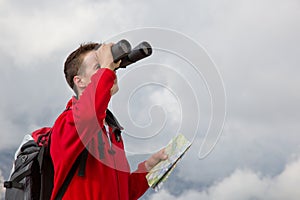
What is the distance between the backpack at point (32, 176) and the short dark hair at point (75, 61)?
1.71ft

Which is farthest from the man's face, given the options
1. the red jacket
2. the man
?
the red jacket

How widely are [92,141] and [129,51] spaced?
25.3 inches

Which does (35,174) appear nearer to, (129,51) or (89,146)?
(89,146)

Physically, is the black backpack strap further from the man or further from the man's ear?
the man's ear

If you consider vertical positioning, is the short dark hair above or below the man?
above

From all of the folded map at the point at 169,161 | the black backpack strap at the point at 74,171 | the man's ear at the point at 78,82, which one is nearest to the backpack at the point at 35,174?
the black backpack strap at the point at 74,171

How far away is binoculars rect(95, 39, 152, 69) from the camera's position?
2.85m

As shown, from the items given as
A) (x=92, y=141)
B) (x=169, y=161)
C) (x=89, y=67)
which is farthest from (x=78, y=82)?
(x=169, y=161)

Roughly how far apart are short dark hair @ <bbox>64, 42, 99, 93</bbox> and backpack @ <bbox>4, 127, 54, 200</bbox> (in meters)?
0.52

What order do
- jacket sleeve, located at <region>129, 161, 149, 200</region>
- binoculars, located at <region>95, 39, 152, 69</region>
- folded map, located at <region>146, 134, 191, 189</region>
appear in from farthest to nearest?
jacket sleeve, located at <region>129, 161, 149, 200</region> → folded map, located at <region>146, 134, 191, 189</region> → binoculars, located at <region>95, 39, 152, 69</region>

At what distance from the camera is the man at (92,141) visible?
274cm

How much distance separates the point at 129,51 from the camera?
9.38 ft

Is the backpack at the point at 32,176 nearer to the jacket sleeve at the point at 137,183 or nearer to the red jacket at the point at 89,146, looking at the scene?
the red jacket at the point at 89,146

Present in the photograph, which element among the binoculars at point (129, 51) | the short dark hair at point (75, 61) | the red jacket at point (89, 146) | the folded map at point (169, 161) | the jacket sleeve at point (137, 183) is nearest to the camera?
the red jacket at point (89, 146)
